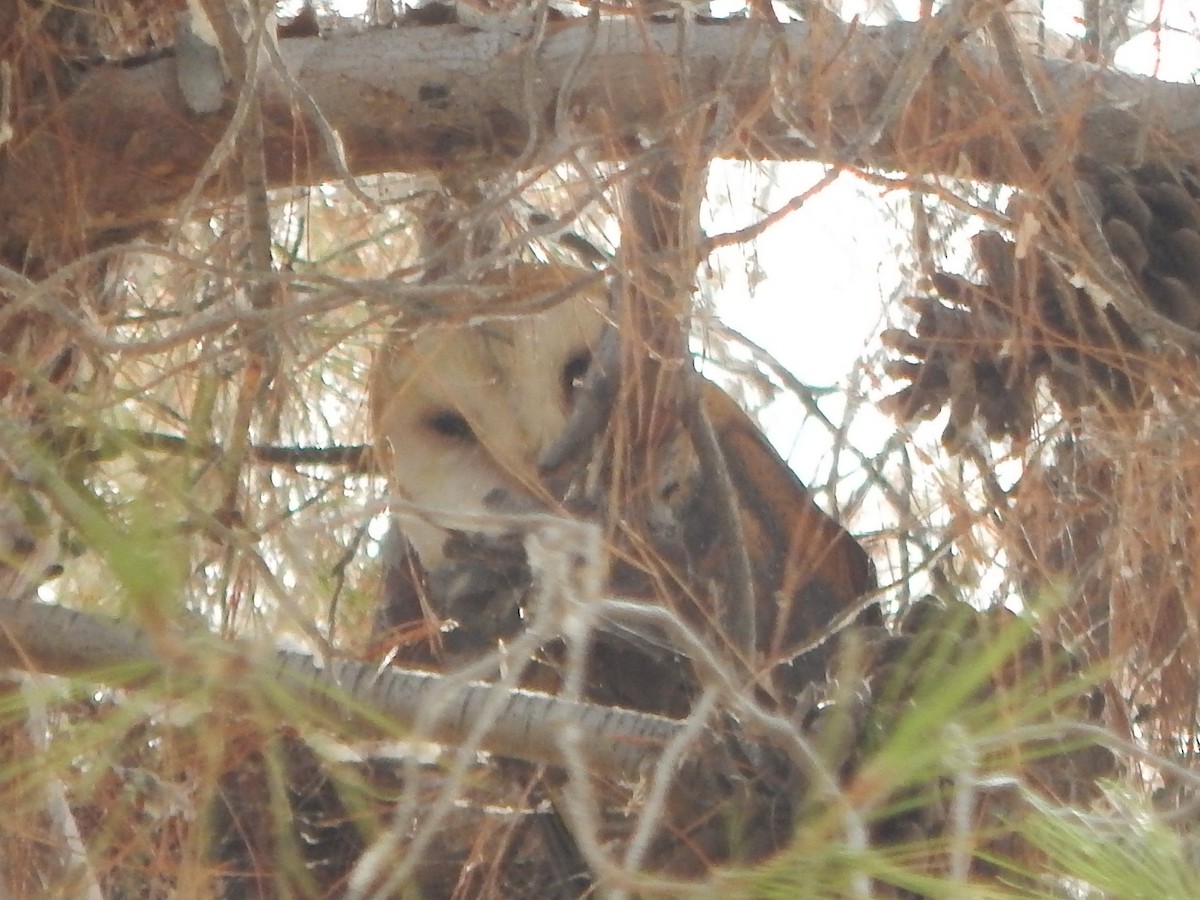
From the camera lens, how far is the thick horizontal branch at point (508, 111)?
1.14m

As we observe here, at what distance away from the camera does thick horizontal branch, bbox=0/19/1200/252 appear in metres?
1.14

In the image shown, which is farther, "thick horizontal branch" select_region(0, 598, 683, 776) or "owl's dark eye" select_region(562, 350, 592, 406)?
"owl's dark eye" select_region(562, 350, 592, 406)

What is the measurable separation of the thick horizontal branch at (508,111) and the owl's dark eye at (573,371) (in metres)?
0.15

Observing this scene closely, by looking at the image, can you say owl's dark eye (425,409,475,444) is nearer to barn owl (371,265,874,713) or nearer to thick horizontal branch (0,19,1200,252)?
barn owl (371,265,874,713)

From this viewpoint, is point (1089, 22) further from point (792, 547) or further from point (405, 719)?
point (405, 719)

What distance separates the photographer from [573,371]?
127 centimetres

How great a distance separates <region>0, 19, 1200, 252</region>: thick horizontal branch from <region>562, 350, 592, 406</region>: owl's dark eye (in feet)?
0.49

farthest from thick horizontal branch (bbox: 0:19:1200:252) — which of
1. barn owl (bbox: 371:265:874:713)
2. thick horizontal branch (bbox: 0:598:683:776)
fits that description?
thick horizontal branch (bbox: 0:598:683:776)

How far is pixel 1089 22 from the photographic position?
4.13ft

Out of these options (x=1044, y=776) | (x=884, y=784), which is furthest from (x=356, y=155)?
(x=884, y=784)

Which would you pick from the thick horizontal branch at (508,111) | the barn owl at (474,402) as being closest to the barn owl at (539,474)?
the barn owl at (474,402)

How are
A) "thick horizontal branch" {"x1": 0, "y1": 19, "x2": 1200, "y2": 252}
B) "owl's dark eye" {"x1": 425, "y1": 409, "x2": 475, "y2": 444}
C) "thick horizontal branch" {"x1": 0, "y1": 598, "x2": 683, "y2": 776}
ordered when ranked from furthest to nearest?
"owl's dark eye" {"x1": 425, "y1": 409, "x2": 475, "y2": 444}
"thick horizontal branch" {"x1": 0, "y1": 19, "x2": 1200, "y2": 252}
"thick horizontal branch" {"x1": 0, "y1": 598, "x2": 683, "y2": 776}

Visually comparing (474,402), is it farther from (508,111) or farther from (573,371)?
(508,111)

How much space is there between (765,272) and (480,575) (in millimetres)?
289
